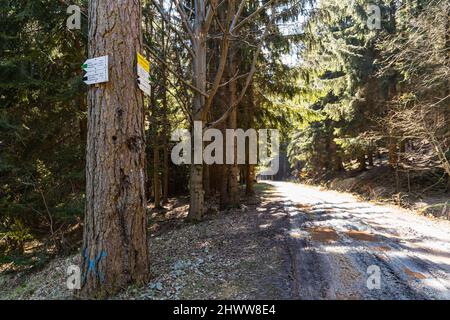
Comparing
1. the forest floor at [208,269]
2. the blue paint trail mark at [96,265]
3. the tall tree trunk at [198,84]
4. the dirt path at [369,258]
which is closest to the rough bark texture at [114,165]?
the blue paint trail mark at [96,265]

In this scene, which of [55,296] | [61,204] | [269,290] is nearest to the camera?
[269,290]

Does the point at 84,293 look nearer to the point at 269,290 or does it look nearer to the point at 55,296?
the point at 55,296

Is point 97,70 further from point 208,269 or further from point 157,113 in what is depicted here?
point 157,113

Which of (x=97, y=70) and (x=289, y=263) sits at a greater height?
(x=97, y=70)

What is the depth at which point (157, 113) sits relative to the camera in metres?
9.77

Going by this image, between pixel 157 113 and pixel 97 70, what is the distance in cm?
662

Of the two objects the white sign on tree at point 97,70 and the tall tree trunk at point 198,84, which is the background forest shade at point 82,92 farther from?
the white sign on tree at point 97,70

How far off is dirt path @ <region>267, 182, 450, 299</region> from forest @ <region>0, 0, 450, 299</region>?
0.26 ft

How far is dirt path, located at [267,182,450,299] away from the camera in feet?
10.2

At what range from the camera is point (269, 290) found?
3146 millimetres

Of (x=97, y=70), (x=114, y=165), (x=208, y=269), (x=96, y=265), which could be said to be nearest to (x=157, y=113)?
(x=97, y=70)

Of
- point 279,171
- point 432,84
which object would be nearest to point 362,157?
point 432,84

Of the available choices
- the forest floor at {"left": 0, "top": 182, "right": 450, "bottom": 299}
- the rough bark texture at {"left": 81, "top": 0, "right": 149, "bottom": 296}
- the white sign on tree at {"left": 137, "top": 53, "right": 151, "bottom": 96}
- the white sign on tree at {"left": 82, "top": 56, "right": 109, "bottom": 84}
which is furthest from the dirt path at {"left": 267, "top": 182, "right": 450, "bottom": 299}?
the white sign on tree at {"left": 82, "top": 56, "right": 109, "bottom": 84}
